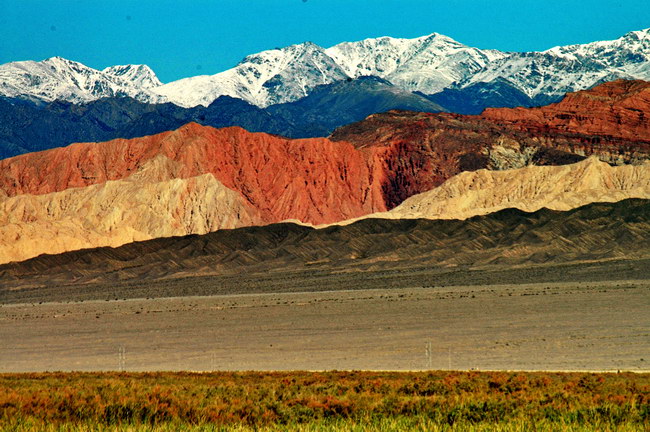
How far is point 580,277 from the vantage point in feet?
310

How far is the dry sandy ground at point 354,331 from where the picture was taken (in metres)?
43.6

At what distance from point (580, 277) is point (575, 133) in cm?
8619

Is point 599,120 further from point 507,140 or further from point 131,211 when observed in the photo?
point 131,211

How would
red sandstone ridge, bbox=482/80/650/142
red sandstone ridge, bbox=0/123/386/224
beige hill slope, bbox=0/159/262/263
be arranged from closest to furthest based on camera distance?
beige hill slope, bbox=0/159/262/263, red sandstone ridge, bbox=0/123/386/224, red sandstone ridge, bbox=482/80/650/142

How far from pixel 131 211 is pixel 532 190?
58.3 metres

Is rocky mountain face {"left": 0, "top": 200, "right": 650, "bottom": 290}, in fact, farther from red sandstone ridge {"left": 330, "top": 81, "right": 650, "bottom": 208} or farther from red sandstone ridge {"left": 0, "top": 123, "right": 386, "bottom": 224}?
red sandstone ridge {"left": 330, "top": 81, "right": 650, "bottom": 208}

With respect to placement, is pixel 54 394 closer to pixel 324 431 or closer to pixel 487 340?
pixel 324 431

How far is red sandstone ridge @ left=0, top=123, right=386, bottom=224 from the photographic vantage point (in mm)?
167875

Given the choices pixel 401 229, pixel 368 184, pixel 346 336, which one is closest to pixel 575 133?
pixel 368 184

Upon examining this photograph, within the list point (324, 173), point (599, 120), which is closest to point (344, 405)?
point (324, 173)

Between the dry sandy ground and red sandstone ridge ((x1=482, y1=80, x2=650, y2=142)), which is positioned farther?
red sandstone ridge ((x1=482, y1=80, x2=650, y2=142))

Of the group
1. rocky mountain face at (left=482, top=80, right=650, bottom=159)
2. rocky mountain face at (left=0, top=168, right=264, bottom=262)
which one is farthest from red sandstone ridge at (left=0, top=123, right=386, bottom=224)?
rocky mountain face at (left=482, top=80, right=650, bottom=159)

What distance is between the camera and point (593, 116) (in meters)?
183

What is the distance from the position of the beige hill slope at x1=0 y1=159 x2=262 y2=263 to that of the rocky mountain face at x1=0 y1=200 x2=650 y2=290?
1000 centimetres
